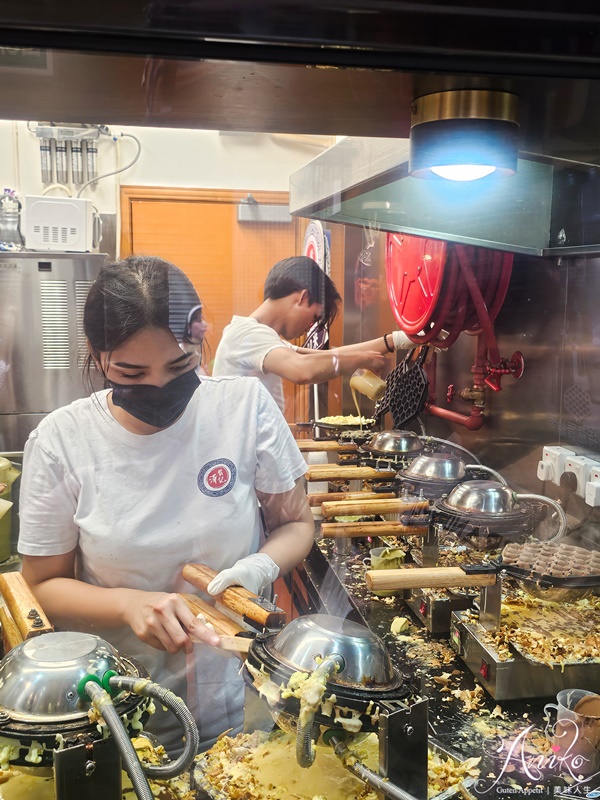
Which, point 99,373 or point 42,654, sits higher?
point 99,373

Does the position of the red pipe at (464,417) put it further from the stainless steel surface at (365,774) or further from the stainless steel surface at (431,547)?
the stainless steel surface at (365,774)

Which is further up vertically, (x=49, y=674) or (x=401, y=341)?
(x=401, y=341)

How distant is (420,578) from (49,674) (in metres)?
0.64

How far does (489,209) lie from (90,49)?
75cm

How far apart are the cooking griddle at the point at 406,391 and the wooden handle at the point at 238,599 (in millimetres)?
426

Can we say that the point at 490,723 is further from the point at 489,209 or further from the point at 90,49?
the point at 90,49

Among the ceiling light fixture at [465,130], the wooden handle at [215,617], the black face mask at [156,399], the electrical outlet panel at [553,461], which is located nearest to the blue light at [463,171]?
the ceiling light fixture at [465,130]

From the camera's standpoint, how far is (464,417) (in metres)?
1.40

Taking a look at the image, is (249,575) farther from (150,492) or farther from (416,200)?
(416,200)

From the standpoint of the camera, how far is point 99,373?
750mm

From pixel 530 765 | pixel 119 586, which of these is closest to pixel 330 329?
pixel 119 586

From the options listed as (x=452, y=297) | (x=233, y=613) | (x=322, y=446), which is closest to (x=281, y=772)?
(x=233, y=613)

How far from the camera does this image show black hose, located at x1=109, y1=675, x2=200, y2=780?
0.71 m

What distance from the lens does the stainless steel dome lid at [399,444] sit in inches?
51.2
